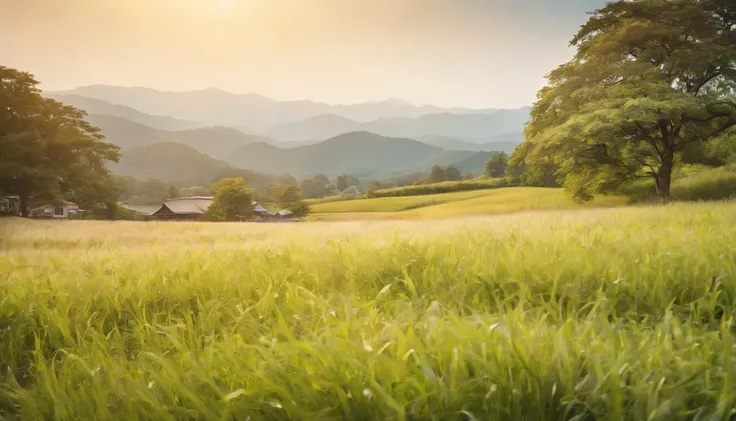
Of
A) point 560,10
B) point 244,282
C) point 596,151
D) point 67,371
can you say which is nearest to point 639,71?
point 596,151

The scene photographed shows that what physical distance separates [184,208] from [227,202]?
3.89 ft

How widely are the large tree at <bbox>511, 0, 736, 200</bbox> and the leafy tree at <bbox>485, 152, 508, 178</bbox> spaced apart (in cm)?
553

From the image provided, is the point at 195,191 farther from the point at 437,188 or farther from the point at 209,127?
the point at 209,127

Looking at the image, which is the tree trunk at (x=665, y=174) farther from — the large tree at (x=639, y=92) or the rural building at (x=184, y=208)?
the rural building at (x=184, y=208)

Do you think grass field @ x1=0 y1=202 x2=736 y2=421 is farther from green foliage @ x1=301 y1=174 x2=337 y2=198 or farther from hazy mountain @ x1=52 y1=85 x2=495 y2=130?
green foliage @ x1=301 y1=174 x2=337 y2=198

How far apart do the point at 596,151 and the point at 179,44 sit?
9.91 meters

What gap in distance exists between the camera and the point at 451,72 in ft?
19.4

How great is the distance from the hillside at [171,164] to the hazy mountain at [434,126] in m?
10.8

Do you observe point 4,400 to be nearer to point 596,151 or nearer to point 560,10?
point 560,10

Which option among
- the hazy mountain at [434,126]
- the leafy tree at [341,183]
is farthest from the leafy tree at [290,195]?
the hazy mountain at [434,126]

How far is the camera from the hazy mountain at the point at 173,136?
15240 mm

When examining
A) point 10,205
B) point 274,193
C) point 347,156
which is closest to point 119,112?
point 274,193

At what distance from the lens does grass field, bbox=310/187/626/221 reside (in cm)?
1014

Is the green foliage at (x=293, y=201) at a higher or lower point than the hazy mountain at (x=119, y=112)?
lower
